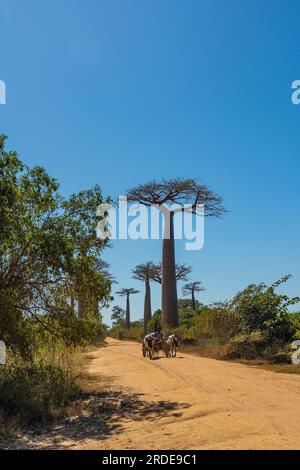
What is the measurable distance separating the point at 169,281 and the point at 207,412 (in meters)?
25.8

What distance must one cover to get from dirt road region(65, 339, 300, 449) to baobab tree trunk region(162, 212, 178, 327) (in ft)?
61.4

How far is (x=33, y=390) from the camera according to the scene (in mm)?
10266

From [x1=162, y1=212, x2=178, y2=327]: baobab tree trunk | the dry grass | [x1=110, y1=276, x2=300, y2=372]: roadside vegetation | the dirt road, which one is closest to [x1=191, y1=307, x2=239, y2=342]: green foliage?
[x1=110, y1=276, x2=300, y2=372]: roadside vegetation

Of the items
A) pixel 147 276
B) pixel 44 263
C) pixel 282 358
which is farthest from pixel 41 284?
pixel 147 276

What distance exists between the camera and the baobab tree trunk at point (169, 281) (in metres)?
34.0

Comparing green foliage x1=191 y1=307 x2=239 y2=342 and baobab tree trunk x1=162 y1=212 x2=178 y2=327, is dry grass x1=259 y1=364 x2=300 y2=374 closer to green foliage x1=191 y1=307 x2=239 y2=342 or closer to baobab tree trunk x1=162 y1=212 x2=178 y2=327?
green foliage x1=191 y1=307 x2=239 y2=342

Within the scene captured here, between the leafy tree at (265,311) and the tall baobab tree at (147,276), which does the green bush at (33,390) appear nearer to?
the leafy tree at (265,311)

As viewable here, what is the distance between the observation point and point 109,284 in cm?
1138

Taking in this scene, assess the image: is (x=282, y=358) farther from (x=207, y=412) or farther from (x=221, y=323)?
(x=207, y=412)

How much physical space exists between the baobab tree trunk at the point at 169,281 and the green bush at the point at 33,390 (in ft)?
71.2

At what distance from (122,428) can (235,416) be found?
1921mm

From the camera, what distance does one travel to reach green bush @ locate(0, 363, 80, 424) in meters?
9.45
